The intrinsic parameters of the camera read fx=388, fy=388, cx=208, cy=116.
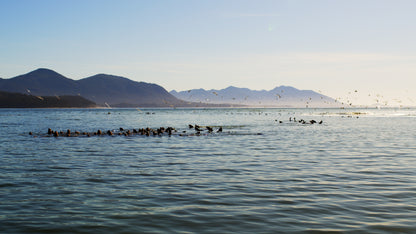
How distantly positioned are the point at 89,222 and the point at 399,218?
8804mm

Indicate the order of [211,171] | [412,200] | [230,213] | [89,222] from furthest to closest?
[211,171], [412,200], [230,213], [89,222]

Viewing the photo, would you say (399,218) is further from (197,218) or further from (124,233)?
(124,233)

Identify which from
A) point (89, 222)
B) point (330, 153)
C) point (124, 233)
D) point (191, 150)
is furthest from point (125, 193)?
point (330, 153)

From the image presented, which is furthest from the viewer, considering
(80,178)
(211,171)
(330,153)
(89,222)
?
(330,153)

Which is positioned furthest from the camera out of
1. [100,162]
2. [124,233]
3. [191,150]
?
[191,150]

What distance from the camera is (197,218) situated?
440 inches

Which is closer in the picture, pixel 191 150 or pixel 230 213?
pixel 230 213

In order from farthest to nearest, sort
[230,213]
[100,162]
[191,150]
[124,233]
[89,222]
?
[191,150]
[100,162]
[230,213]
[89,222]
[124,233]

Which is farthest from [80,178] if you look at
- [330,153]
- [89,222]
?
[330,153]

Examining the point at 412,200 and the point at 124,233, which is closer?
the point at 124,233

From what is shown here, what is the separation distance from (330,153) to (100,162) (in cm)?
1558

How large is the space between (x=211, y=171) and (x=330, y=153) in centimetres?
1146

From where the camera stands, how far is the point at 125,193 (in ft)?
47.0

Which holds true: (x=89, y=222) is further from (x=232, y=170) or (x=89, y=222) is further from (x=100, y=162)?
(x=100, y=162)
